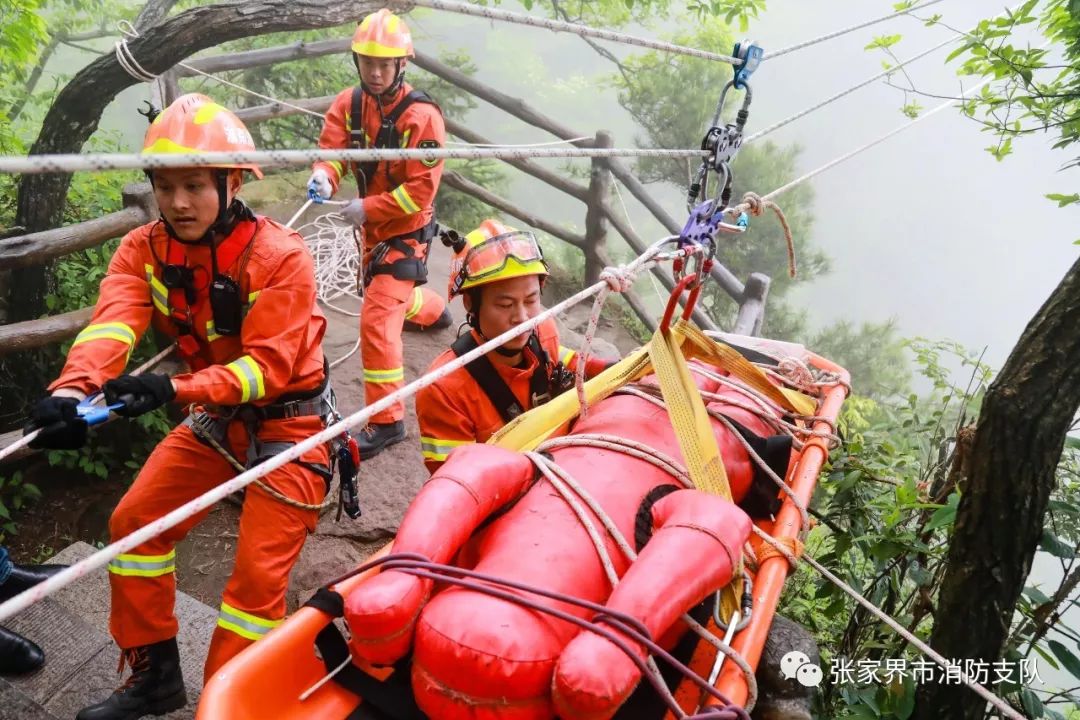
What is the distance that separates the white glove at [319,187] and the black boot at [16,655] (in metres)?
2.26

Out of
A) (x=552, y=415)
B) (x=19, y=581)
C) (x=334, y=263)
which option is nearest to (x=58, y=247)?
(x=19, y=581)

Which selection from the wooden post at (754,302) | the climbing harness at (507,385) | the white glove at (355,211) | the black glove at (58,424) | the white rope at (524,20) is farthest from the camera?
the wooden post at (754,302)

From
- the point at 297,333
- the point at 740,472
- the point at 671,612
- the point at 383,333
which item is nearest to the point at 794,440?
the point at 740,472

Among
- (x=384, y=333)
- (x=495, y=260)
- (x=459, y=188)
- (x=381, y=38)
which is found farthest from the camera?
(x=459, y=188)

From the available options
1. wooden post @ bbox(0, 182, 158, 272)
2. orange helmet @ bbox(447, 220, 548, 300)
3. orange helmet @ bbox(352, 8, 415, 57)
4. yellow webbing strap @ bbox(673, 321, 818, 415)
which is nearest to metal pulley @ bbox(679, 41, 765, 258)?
yellow webbing strap @ bbox(673, 321, 818, 415)

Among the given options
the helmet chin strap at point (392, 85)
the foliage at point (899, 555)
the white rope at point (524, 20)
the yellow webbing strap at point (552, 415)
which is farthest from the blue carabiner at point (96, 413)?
the helmet chin strap at point (392, 85)

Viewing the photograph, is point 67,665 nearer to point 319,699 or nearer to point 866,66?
→ point 319,699

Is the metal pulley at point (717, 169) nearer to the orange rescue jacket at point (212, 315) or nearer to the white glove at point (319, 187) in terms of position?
the orange rescue jacket at point (212, 315)

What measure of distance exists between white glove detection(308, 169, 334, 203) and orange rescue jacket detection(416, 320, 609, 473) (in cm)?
160

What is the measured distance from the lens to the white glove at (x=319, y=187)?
12.0 feet

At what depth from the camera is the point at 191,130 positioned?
2.03 meters

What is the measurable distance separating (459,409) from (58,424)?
1150mm

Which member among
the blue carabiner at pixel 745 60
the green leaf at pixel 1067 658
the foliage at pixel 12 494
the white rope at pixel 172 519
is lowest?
the foliage at pixel 12 494

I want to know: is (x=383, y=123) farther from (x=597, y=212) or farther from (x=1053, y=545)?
(x=1053, y=545)
